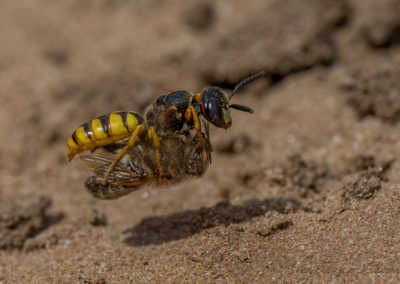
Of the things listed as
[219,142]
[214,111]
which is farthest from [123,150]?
[219,142]

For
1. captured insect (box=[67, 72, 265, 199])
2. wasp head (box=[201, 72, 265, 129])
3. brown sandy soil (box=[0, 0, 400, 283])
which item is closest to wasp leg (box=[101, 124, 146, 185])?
captured insect (box=[67, 72, 265, 199])

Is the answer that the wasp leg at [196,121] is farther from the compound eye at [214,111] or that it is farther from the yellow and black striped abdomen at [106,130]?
the yellow and black striped abdomen at [106,130]

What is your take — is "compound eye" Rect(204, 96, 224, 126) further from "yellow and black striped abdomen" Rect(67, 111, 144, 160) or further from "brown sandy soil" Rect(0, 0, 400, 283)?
"brown sandy soil" Rect(0, 0, 400, 283)

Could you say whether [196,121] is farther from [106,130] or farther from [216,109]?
[106,130]

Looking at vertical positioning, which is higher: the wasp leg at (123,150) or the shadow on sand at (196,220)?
the wasp leg at (123,150)

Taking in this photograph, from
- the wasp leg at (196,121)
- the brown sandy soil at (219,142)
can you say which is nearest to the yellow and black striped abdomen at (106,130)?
the brown sandy soil at (219,142)
